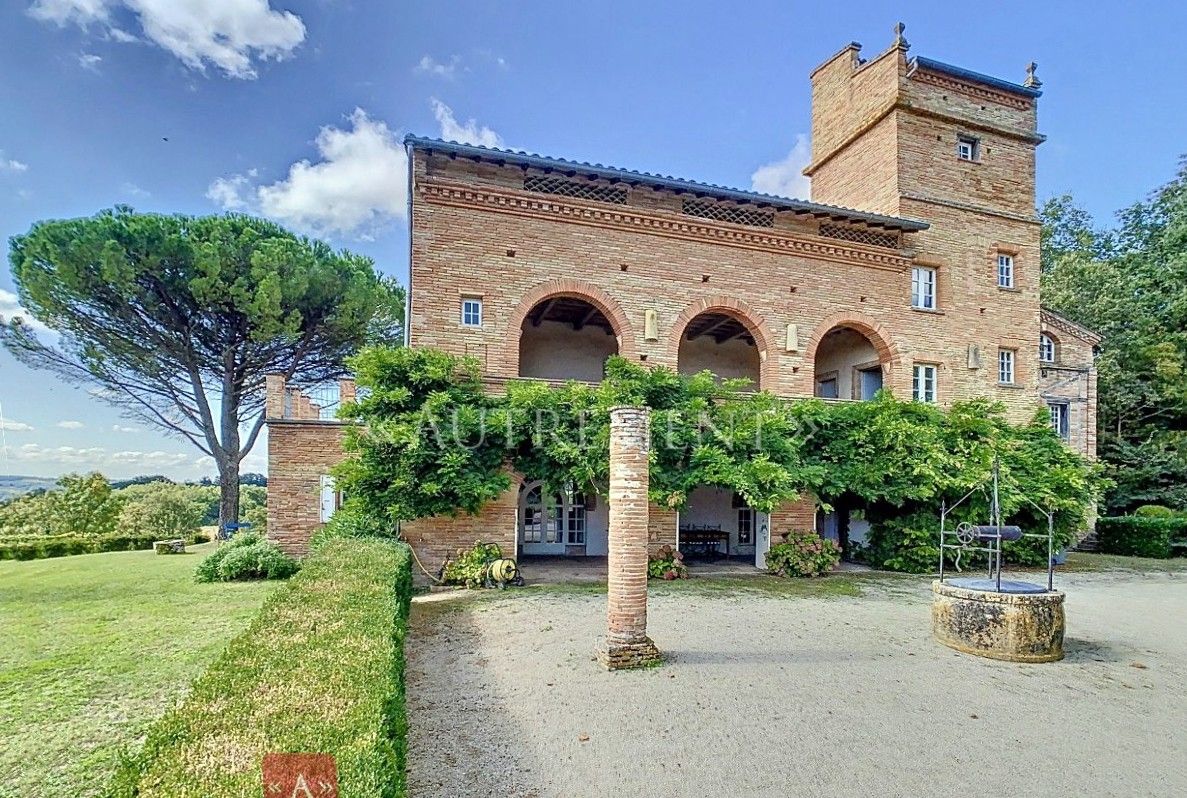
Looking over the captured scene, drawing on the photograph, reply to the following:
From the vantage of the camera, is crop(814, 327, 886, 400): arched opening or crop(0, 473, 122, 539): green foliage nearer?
crop(814, 327, 886, 400): arched opening

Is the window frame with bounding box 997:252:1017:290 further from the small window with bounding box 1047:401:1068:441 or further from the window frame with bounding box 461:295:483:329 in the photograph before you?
the window frame with bounding box 461:295:483:329

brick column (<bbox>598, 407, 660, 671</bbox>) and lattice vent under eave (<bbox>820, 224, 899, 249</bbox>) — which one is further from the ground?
lattice vent under eave (<bbox>820, 224, 899, 249</bbox>)

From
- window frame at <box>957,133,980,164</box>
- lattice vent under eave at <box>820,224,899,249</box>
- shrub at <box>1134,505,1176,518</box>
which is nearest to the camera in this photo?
lattice vent under eave at <box>820,224,899,249</box>

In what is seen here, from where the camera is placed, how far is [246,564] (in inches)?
477

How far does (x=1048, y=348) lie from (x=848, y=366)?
8179 mm

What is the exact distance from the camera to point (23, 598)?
35.2 ft

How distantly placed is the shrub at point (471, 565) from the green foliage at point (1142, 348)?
65.2 ft

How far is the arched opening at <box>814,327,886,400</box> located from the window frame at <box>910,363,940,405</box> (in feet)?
2.59

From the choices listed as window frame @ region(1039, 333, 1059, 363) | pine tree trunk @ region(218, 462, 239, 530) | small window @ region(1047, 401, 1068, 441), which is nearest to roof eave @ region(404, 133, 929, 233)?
window frame @ region(1039, 333, 1059, 363)

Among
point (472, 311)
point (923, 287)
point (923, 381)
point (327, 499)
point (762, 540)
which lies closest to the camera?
point (472, 311)

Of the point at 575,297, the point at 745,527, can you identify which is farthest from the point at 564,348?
the point at 745,527

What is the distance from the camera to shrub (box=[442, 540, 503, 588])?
1103 cm

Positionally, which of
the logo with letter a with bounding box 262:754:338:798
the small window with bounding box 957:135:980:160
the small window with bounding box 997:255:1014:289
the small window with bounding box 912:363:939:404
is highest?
the small window with bounding box 957:135:980:160

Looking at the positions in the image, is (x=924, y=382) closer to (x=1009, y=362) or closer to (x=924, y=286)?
(x=924, y=286)
